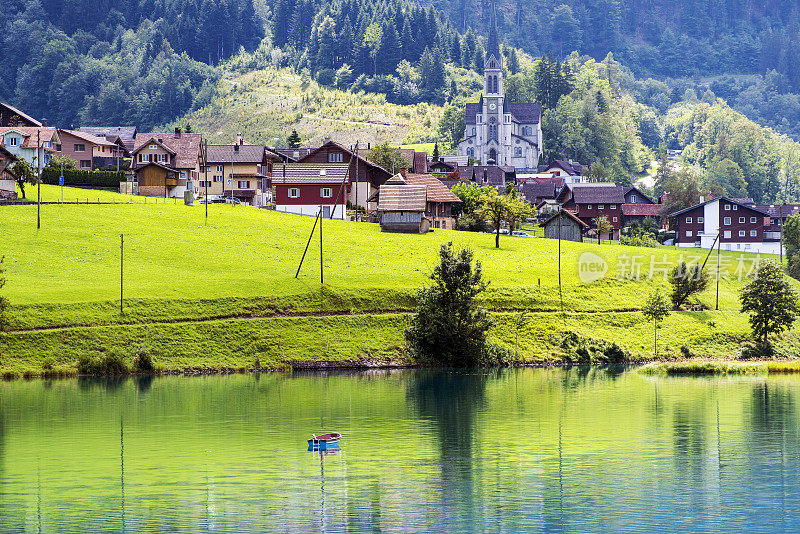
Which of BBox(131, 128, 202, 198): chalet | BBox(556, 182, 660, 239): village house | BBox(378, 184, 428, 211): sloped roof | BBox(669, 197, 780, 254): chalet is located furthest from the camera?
BBox(556, 182, 660, 239): village house

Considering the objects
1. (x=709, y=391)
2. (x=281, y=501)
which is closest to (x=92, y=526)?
(x=281, y=501)

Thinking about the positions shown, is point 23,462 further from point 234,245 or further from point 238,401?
point 234,245

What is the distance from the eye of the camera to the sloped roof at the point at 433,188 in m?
123

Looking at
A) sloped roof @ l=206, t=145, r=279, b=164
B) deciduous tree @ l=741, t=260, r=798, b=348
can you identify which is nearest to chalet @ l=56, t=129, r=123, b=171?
sloped roof @ l=206, t=145, r=279, b=164

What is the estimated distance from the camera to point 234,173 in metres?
152

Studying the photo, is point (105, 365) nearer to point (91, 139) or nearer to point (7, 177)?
point (7, 177)

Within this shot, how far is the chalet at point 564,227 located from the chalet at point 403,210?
20805 millimetres

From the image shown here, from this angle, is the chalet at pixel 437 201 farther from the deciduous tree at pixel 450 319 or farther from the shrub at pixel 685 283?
the deciduous tree at pixel 450 319

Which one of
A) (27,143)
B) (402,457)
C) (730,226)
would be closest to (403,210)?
(730,226)

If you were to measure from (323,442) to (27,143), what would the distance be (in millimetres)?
107771

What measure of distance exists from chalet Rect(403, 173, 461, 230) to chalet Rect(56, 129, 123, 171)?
167 feet

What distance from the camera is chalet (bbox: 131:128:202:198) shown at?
139 meters

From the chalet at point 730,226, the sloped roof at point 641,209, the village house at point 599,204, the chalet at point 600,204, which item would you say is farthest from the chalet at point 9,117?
the chalet at point 730,226

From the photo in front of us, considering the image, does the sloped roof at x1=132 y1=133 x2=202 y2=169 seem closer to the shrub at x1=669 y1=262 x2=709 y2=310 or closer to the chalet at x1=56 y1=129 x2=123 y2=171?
the chalet at x1=56 y1=129 x2=123 y2=171
